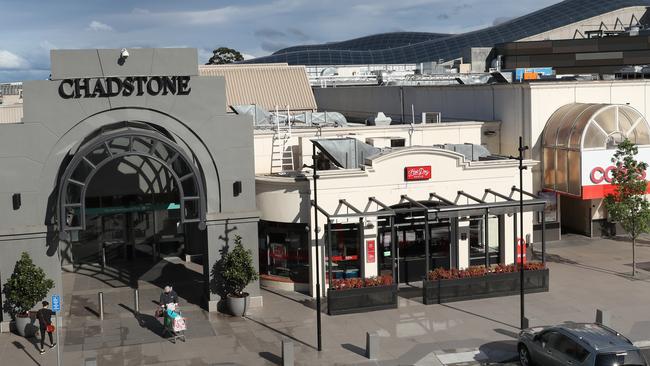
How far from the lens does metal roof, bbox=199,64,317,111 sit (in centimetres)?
5275

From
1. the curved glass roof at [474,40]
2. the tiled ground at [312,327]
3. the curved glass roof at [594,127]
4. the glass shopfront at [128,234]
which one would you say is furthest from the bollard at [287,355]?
the curved glass roof at [474,40]

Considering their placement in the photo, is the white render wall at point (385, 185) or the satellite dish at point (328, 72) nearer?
the white render wall at point (385, 185)

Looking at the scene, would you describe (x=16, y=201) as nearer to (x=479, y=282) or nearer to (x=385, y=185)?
(x=385, y=185)

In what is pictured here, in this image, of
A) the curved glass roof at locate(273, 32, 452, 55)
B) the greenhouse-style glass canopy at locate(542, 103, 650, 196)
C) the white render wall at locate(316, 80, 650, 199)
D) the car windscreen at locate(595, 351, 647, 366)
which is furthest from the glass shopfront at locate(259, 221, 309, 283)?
the curved glass roof at locate(273, 32, 452, 55)

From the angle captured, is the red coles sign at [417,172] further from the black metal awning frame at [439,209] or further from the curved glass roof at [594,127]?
the curved glass roof at [594,127]

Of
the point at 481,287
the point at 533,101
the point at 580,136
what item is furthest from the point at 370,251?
the point at 533,101

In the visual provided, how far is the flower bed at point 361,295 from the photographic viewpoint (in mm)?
28328

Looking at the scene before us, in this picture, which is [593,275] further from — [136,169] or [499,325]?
[136,169]

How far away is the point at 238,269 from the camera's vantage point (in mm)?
28203

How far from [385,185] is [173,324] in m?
10.2

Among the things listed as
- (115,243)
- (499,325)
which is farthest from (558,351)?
(115,243)

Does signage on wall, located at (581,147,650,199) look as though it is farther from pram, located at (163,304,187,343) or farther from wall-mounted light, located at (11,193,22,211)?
wall-mounted light, located at (11,193,22,211)

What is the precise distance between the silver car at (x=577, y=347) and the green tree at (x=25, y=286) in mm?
15153

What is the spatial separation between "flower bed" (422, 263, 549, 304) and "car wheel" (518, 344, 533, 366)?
6.20 m
